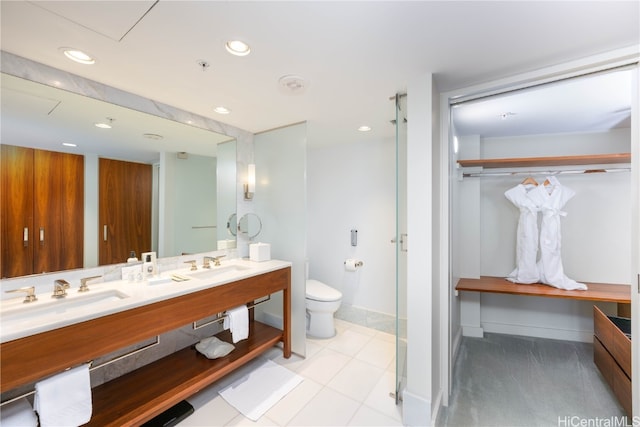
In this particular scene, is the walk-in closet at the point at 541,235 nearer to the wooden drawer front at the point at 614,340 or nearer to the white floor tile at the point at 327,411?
the wooden drawer front at the point at 614,340

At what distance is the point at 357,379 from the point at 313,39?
236cm

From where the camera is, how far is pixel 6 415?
3.79 ft

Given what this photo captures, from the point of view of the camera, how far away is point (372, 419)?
64.3 inches

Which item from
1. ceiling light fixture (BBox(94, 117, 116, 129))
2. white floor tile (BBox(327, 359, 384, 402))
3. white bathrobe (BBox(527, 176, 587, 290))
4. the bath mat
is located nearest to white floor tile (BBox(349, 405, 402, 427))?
white floor tile (BBox(327, 359, 384, 402))

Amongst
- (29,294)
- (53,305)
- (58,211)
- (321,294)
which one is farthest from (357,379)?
(58,211)

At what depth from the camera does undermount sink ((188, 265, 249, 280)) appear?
2.03 m

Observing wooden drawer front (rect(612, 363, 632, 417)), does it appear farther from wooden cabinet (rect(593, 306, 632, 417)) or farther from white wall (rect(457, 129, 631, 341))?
white wall (rect(457, 129, 631, 341))

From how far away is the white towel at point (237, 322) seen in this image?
1.90m

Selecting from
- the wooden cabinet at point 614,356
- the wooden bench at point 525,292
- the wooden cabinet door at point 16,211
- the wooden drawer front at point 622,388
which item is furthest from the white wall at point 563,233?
the wooden cabinet door at point 16,211

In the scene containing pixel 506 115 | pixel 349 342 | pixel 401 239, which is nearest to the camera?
pixel 401 239

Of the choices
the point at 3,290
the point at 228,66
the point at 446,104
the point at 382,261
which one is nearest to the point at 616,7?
the point at 446,104

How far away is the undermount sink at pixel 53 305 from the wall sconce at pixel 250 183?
1.39 meters

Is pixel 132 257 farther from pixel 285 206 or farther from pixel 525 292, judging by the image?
pixel 525 292

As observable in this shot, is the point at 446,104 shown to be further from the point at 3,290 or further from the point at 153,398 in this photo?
the point at 3,290
